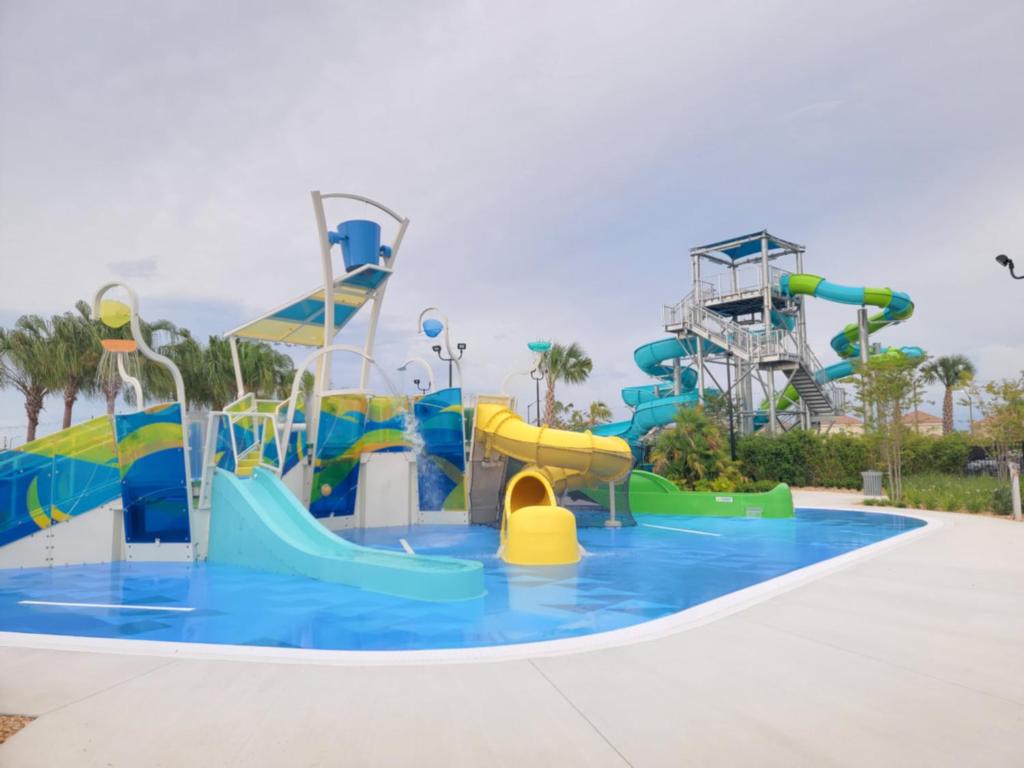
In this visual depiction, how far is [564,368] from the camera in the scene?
41812 millimetres

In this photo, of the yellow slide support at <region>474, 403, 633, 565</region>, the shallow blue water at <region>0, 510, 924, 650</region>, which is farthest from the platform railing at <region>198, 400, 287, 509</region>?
the yellow slide support at <region>474, 403, 633, 565</region>

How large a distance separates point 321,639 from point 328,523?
11.1 m

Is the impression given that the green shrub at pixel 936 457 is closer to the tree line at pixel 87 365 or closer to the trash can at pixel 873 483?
the trash can at pixel 873 483

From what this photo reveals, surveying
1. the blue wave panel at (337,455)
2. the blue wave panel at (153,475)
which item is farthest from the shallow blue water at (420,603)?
the blue wave panel at (337,455)

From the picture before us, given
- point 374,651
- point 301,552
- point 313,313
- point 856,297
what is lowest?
point 374,651

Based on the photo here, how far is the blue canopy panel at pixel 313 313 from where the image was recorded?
57.0 ft

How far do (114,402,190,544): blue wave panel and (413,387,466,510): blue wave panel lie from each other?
Answer: 7416 mm

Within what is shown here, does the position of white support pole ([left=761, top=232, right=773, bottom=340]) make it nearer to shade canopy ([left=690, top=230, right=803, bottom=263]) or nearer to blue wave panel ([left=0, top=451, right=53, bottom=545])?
shade canopy ([left=690, top=230, right=803, bottom=263])

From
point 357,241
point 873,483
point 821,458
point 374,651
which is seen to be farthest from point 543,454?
point 821,458

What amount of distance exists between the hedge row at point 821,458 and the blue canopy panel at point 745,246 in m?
10.3

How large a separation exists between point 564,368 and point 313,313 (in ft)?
81.9

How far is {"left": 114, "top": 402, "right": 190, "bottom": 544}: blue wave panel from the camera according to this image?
41.4 feet

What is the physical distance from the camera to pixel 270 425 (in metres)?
15.9

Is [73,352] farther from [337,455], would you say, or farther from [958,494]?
[958,494]
